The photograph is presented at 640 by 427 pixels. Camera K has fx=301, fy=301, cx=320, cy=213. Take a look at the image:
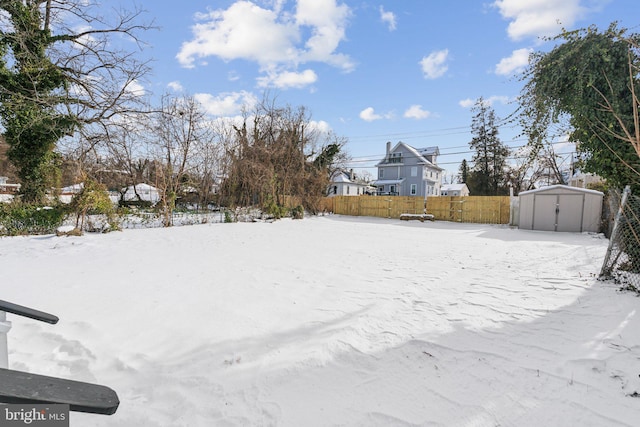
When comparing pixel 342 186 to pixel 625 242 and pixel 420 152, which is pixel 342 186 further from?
pixel 625 242

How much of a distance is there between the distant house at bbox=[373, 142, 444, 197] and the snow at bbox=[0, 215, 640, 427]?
27490 mm

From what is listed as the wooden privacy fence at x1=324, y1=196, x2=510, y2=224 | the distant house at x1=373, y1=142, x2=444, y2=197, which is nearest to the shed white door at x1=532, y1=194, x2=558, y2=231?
the wooden privacy fence at x1=324, y1=196, x2=510, y2=224

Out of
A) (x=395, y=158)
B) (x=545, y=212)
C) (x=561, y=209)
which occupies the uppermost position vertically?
(x=395, y=158)

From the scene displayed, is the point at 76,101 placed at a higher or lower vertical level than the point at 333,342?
higher

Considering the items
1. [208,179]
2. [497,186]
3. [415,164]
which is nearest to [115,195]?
[208,179]

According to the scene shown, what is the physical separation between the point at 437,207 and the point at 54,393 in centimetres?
1873

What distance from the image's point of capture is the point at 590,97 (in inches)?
177

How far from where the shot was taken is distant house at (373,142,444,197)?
32312 mm

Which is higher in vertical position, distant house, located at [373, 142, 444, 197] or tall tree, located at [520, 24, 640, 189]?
distant house, located at [373, 142, 444, 197]

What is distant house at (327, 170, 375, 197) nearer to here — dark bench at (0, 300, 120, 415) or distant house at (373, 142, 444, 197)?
distant house at (373, 142, 444, 197)

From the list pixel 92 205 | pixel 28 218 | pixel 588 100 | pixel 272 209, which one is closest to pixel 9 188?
pixel 28 218

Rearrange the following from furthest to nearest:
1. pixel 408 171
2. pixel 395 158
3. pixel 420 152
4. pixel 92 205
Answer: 1. pixel 420 152
2. pixel 395 158
3. pixel 408 171
4. pixel 92 205

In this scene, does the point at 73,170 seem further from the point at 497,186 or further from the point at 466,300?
the point at 497,186

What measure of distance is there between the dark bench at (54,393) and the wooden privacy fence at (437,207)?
17.8m
